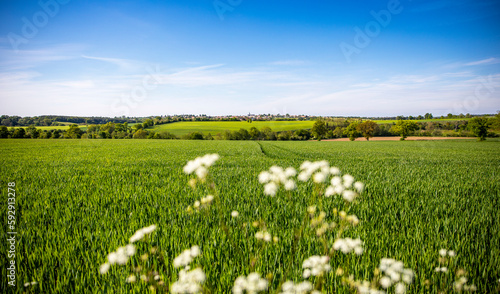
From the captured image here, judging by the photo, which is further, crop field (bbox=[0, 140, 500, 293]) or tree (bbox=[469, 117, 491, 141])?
tree (bbox=[469, 117, 491, 141])

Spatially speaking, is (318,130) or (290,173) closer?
(290,173)

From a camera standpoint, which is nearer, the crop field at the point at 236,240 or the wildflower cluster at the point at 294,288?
the wildflower cluster at the point at 294,288

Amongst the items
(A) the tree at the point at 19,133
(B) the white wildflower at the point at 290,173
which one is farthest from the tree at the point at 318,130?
(A) the tree at the point at 19,133

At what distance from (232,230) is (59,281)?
2.13m

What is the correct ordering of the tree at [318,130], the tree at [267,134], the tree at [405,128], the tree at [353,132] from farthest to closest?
the tree at [267,134] → the tree at [318,130] → the tree at [353,132] → the tree at [405,128]

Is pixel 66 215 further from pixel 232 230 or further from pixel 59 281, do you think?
pixel 232 230

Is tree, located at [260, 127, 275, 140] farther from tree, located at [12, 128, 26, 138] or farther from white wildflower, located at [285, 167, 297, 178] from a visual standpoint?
white wildflower, located at [285, 167, 297, 178]

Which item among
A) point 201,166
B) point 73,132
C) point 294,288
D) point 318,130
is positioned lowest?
point 294,288

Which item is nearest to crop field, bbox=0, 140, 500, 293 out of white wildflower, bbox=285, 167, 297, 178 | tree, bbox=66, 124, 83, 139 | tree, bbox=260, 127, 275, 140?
white wildflower, bbox=285, 167, 297, 178

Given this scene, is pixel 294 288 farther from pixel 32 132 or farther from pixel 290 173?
pixel 32 132

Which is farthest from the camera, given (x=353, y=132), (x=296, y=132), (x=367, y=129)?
(x=367, y=129)

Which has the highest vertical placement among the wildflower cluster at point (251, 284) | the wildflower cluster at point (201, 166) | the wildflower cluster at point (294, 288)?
the wildflower cluster at point (201, 166)

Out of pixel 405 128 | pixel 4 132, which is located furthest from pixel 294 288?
pixel 405 128

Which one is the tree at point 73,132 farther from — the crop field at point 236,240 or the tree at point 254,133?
the crop field at point 236,240
